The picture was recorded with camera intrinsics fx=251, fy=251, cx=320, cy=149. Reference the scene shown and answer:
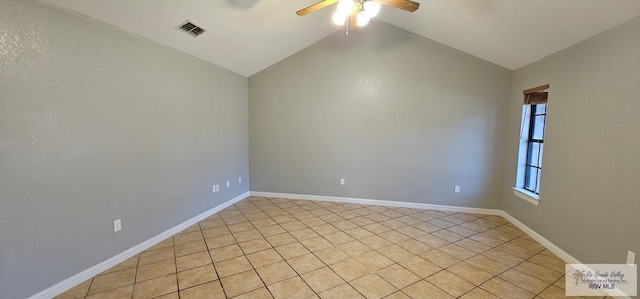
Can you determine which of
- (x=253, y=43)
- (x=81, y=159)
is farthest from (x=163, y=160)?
(x=253, y=43)

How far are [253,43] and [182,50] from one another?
3.10 ft

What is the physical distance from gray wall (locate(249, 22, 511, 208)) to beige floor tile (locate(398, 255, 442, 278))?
183cm

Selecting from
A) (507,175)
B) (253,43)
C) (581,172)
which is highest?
(253,43)

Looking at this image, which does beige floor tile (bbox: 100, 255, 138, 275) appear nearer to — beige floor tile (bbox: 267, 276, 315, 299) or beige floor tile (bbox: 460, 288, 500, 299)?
beige floor tile (bbox: 267, 276, 315, 299)

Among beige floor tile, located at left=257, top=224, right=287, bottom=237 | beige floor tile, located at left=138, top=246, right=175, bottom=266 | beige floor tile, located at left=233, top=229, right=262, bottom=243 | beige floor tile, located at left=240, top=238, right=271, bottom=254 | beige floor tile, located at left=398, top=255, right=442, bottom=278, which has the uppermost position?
beige floor tile, located at left=257, top=224, right=287, bottom=237

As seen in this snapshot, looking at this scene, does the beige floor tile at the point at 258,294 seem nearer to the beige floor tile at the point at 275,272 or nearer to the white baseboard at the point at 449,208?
the beige floor tile at the point at 275,272

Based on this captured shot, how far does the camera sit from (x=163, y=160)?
117 inches

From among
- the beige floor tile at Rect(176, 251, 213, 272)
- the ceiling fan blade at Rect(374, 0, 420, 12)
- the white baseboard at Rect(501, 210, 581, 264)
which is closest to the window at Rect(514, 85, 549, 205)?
the white baseboard at Rect(501, 210, 581, 264)

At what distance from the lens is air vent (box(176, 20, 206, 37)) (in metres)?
2.72

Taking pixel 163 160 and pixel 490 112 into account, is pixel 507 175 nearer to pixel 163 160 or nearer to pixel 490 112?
pixel 490 112

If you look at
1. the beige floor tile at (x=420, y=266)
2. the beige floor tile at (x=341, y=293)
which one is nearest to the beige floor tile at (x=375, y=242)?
the beige floor tile at (x=420, y=266)

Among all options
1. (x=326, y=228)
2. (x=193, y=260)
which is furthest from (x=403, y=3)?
(x=193, y=260)

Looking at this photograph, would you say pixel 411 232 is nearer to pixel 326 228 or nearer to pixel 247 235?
pixel 326 228
